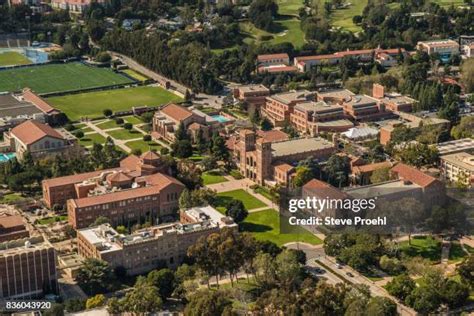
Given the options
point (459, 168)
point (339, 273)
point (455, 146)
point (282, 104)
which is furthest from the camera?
point (282, 104)

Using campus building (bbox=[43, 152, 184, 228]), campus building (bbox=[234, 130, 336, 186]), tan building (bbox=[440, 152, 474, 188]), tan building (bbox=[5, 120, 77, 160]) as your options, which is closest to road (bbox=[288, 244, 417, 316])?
campus building (bbox=[234, 130, 336, 186])

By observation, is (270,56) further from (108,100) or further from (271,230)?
(271,230)

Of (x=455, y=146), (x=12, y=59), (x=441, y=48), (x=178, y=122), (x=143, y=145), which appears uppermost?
(x=441, y=48)

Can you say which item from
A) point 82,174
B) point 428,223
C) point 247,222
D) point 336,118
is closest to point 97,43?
point 336,118

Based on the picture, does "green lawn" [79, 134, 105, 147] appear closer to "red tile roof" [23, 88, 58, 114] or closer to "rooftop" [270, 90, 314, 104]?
"red tile roof" [23, 88, 58, 114]

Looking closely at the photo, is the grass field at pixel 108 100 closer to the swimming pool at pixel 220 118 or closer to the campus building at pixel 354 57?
the swimming pool at pixel 220 118

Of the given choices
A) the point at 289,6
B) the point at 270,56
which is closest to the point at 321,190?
the point at 270,56
